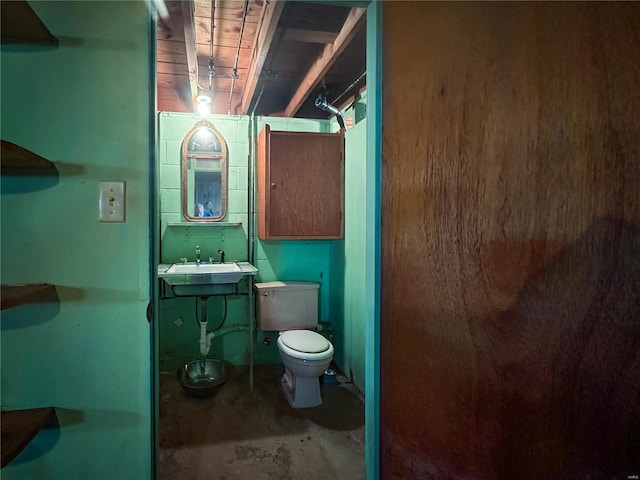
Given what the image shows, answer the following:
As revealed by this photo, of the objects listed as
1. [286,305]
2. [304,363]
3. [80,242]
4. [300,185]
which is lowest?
[304,363]

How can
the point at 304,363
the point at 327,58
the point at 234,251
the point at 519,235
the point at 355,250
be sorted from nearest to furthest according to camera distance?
the point at 519,235 → the point at 327,58 → the point at 304,363 → the point at 355,250 → the point at 234,251

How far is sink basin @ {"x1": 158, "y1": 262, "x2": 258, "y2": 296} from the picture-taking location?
226cm

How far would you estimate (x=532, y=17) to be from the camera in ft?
2.76

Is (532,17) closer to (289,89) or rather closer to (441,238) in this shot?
(441,238)

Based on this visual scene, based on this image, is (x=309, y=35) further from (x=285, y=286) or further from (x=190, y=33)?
(x=285, y=286)

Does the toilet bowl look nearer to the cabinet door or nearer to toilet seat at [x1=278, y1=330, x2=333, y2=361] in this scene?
toilet seat at [x1=278, y1=330, x2=333, y2=361]

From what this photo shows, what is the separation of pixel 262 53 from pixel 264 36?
14cm

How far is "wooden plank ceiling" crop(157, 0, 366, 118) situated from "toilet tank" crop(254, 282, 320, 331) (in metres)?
1.35

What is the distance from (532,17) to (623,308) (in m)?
0.72

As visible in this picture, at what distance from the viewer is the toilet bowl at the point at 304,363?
2.12 meters

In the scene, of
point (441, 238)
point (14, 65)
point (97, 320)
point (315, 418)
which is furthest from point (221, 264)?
point (441, 238)

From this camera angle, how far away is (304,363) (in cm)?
211

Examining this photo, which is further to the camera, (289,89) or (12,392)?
(289,89)

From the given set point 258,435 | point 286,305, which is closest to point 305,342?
point 286,305
